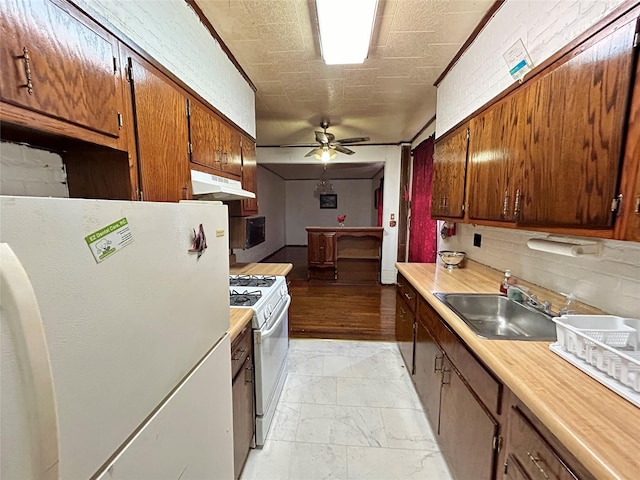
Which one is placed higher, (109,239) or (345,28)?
(345,28)

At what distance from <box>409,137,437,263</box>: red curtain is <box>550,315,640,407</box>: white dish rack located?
271 centimetres

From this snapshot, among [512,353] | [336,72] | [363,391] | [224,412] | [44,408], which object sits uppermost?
[336,72]

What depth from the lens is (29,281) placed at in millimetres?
421

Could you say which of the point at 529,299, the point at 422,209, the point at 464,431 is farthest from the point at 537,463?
the point at 422,209

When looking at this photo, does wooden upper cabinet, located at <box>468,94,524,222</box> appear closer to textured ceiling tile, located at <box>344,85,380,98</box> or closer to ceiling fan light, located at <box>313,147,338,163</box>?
textured ceiling tile, located at <box>344,85,380,98</box>

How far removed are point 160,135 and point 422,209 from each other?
12.1 feet

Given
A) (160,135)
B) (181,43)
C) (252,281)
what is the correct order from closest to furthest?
(160,135) → (181,43) → (252,281)

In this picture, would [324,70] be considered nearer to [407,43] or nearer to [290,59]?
[290,59]

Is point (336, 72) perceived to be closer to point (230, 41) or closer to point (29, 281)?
point (230, 41)

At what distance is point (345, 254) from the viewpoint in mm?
5527

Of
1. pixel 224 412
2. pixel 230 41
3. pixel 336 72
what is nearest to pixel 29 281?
pixel 224 412

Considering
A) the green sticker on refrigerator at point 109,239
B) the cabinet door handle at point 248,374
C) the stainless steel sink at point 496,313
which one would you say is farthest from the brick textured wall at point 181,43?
the stainless steel sink at point 496,313

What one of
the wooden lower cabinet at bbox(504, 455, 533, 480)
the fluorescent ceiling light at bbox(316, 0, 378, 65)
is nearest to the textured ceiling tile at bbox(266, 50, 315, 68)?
the fluorescent ceiling light at bbox(316, 0, 378, 65)

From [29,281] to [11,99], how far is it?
2.21 feet
